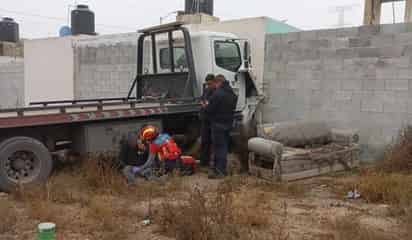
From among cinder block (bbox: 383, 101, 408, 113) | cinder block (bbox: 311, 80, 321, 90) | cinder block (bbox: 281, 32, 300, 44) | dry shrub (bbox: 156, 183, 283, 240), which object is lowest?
dry shrub (bbox: 156, 183, 283, 240)

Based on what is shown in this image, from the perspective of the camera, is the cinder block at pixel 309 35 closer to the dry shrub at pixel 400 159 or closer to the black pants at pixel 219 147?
the dry shrub at pixel 400 159

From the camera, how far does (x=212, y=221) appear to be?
4.34 m

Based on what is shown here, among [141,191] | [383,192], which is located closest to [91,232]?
[141,191]

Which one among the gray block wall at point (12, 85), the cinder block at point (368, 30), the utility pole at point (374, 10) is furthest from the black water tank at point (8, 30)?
the cinder block at point (368, 30)

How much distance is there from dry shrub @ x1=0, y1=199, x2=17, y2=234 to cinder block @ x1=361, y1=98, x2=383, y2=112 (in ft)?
21.9

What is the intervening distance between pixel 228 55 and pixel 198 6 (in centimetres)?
967

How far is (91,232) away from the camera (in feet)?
15.0

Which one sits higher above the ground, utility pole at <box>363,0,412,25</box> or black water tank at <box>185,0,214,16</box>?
black water tank at <box>185,0,214,16</box>

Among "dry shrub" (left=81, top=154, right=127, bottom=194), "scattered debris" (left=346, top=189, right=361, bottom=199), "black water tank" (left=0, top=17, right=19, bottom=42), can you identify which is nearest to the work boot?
"dry shrub" (left=81, top=154, right=127, bottom=194)

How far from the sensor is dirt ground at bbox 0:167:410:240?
4.56m

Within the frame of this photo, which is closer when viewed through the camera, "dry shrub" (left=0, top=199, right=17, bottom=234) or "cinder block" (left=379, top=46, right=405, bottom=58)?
"dry shrub" (left=0, top=199, right=17, bottom=234)

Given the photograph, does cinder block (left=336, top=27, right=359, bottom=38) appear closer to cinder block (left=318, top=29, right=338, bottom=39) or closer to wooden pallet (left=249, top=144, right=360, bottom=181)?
cinder block (left=318, top=29, right=338, bottom=39)

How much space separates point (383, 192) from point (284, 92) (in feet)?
14.6

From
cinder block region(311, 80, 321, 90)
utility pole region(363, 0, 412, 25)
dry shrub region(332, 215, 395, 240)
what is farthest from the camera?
utility pole region(363, 0, 412, 25)
